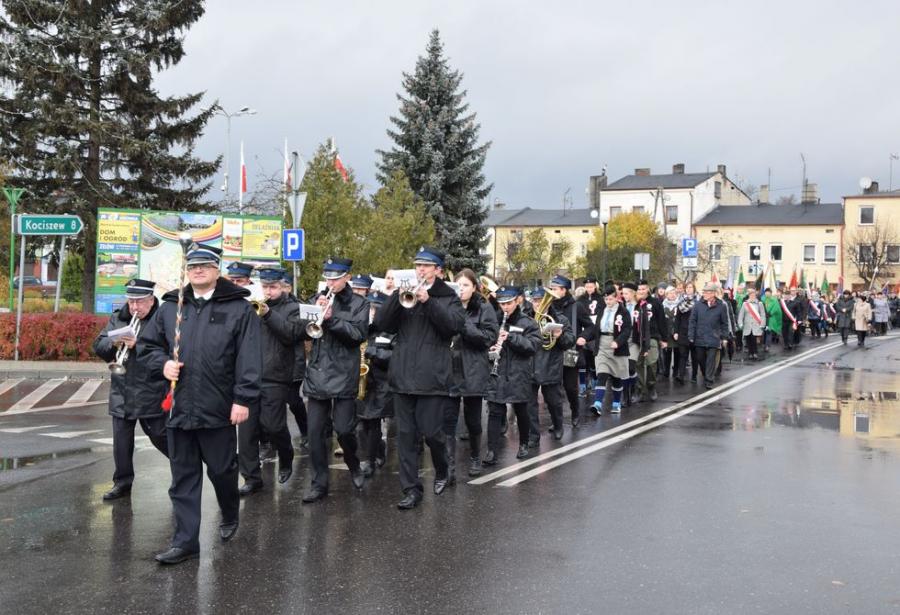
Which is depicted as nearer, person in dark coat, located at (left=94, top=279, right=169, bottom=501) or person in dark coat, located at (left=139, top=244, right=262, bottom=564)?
person in dark coat, located at (left=139, top=244, right=262, bottom=564)

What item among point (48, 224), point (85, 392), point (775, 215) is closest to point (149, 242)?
point (48, 224)

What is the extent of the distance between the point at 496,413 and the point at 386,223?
19.3 m

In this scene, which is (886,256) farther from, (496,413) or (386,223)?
(496,413)

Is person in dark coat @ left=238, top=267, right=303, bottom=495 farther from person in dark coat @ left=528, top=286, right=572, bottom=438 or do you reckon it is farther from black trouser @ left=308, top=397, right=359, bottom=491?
person in dark coat @ left=528, top=286, right=572, bottom=438

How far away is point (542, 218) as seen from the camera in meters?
89.2

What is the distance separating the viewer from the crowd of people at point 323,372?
5930 mm

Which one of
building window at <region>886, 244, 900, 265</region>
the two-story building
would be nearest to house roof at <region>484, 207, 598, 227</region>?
the two-story building

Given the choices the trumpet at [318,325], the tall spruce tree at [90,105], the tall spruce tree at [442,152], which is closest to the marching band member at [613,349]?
the trumpet at [318,325]

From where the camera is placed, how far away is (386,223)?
28516mm

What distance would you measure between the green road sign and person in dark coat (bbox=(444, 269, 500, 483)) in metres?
13.0

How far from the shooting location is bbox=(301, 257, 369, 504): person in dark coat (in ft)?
24.8

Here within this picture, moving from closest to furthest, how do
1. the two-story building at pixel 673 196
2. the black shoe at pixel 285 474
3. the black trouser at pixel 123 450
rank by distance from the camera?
the black trouser at pixel 123 450
the black shoe at pixel 285 474
the two-story building at pixel 673 196

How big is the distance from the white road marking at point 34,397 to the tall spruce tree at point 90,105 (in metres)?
8.57

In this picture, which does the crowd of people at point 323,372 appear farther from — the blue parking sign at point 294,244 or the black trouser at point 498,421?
the blue parking sign at point 294,244
